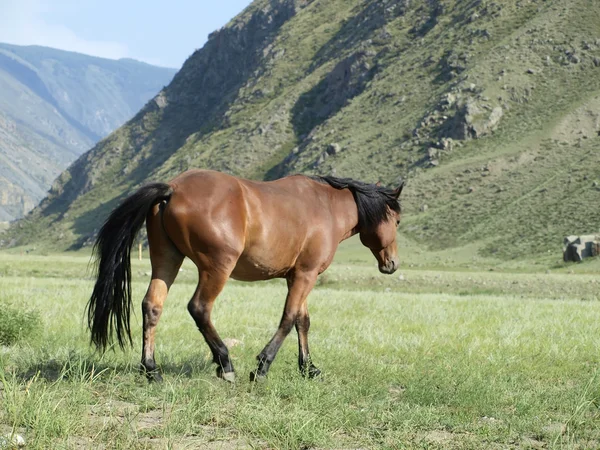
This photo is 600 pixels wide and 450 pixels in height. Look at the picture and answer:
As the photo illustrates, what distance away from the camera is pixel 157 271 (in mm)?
7484

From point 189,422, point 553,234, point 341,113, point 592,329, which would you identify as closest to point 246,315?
point 592,329

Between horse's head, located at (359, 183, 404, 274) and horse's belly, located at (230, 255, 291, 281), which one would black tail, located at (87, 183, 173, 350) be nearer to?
horse's belly, located at (230, 255, 291, 281)

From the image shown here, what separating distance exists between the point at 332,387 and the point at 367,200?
9.44ft

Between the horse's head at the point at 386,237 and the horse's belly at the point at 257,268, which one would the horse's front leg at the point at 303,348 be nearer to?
the horse's belly at the point at 257,268

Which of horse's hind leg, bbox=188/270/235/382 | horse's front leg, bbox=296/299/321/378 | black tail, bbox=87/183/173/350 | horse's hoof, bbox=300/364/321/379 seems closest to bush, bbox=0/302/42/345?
black tail, bbox=87/183/173/350

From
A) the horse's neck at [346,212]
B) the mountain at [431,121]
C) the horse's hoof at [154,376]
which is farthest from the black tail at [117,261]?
the mountain at [431,121]

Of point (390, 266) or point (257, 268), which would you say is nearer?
point (257, 268)

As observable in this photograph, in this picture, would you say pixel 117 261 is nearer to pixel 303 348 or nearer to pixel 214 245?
pixel 214 245

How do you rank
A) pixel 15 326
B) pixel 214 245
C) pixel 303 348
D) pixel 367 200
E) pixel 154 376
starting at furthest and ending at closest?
1. pixel 15 326
2. pixel 367 200
3. pixel 303 348
4. pixel 214 245
5. pixel 154 376

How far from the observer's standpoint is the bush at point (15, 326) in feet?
30.8

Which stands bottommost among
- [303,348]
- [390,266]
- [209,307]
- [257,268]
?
[303,348]

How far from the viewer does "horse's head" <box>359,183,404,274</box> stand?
9320 millimetres

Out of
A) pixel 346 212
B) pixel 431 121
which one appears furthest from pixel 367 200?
pixel 431 121

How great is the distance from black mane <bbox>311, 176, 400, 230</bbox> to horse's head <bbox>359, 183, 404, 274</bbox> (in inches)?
2.7
